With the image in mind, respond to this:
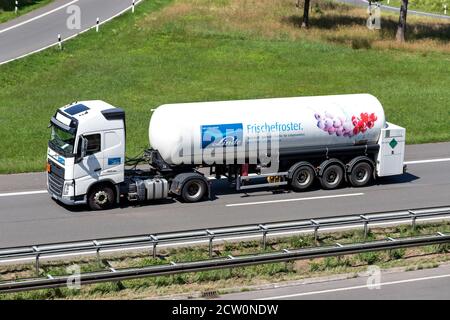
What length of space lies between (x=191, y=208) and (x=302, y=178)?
4.25 meters

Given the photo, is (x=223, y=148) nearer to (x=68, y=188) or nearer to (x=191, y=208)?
(x=191, y=208)

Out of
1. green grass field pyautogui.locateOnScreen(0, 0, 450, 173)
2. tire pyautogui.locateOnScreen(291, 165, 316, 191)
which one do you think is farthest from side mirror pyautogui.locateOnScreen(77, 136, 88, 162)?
tire pyautogui.locateOnScreen(291, 165, 316, 191)

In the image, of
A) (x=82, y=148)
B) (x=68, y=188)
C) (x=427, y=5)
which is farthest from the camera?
(x=427, y=5)

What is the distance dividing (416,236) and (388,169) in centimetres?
736

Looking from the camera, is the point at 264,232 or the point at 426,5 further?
the point at 426,5

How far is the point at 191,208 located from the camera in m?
28.7

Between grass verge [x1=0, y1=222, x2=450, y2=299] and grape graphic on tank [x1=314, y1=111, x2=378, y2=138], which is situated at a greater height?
grape graphic on tank [x1=314, y1=111, x2=378, y2=138]

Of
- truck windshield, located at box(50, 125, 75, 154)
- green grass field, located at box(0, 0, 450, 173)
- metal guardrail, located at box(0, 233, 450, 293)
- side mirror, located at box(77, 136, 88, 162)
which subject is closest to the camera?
metal guardrail, located at box(0, 233, 450, 293)

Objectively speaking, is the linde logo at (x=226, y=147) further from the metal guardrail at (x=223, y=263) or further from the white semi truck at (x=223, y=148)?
the metal guardrail at (x=223, y=263)

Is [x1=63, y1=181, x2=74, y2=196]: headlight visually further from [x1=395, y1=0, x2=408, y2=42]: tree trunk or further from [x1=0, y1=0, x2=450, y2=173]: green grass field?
[x1=395, y1=0, x2=408, y2=42]: tree trunk

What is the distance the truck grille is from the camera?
2808 centimetres

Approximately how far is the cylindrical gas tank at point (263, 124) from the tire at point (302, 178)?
814 millimetres

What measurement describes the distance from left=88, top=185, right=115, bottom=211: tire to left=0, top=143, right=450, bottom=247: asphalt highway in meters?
0.28

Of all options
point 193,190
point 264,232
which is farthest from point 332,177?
point 264,232
